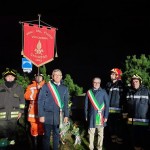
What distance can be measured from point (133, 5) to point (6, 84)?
6396 millimetres

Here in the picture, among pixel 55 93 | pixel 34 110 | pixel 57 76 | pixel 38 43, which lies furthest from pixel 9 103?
pixel 38 43

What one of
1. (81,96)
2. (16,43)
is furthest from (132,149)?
(16,43)

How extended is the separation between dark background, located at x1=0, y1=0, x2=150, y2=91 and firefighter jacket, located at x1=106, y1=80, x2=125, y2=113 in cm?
425

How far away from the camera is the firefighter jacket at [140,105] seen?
557 centimetres

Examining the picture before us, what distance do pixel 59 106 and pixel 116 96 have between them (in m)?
1.44

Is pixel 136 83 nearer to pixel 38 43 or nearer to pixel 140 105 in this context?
pixel 140 105

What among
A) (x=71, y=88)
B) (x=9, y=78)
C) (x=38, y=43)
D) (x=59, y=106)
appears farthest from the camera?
(x=71, y=88)

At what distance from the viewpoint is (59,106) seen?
570 centimetres

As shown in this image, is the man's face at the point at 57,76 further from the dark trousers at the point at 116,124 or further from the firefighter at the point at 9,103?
the dark trousers at the point at 116,124

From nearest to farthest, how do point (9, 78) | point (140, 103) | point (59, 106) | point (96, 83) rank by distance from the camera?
1. point (140, 103)
2. point (59, 106)
3. point (9, 78)
4. point (96, 83)

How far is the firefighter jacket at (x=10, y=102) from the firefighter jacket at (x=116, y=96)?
202 centimetres

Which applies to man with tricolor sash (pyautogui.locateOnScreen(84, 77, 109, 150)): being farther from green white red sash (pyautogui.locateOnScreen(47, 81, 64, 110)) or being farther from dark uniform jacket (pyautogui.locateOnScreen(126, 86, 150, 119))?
green white red sash (pyautogui.locateOnScreen(47, 81, 64, 110))

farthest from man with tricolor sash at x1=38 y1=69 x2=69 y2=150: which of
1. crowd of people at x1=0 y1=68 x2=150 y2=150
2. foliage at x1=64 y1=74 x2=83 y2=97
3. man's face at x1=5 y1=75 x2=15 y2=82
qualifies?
foliage at x1=64 y1=74 x2=83 y2=97

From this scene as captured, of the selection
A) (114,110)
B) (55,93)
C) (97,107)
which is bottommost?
(114,110)
